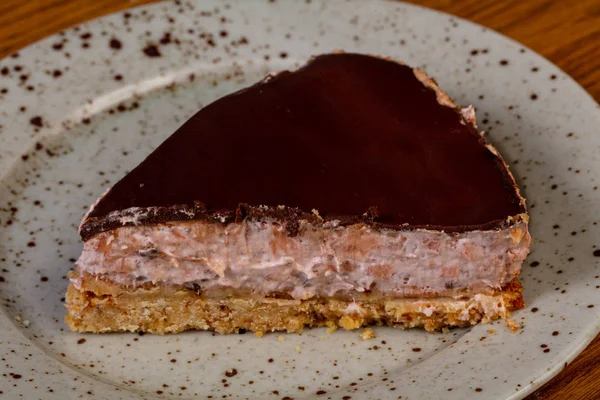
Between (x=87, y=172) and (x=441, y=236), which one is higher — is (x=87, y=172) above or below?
above

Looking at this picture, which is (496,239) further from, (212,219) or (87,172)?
(87,172)

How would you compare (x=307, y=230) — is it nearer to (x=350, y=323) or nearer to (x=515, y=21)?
(x=350, y=323)

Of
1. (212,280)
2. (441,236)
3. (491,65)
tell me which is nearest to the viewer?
(441,236)

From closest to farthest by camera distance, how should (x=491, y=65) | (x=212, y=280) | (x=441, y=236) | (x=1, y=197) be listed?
(x=441, y=236) < (x=212, y=280) < (x=1, y=197) < (x=491, y=65)

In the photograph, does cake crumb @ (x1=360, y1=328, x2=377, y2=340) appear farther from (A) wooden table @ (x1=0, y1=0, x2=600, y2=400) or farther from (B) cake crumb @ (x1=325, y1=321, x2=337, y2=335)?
(A) wooden table @ (x1=0, y1=0, x2=600, y2=400)

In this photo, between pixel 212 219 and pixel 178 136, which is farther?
pixel 178 136

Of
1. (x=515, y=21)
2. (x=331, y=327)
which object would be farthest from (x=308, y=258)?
(x=515, y=21)

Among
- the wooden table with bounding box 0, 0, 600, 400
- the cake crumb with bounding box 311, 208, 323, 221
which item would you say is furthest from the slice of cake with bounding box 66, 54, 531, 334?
the wooden table with bounding box 0, 0, 600, 400

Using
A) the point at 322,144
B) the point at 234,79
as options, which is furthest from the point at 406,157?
the point at 234,79
